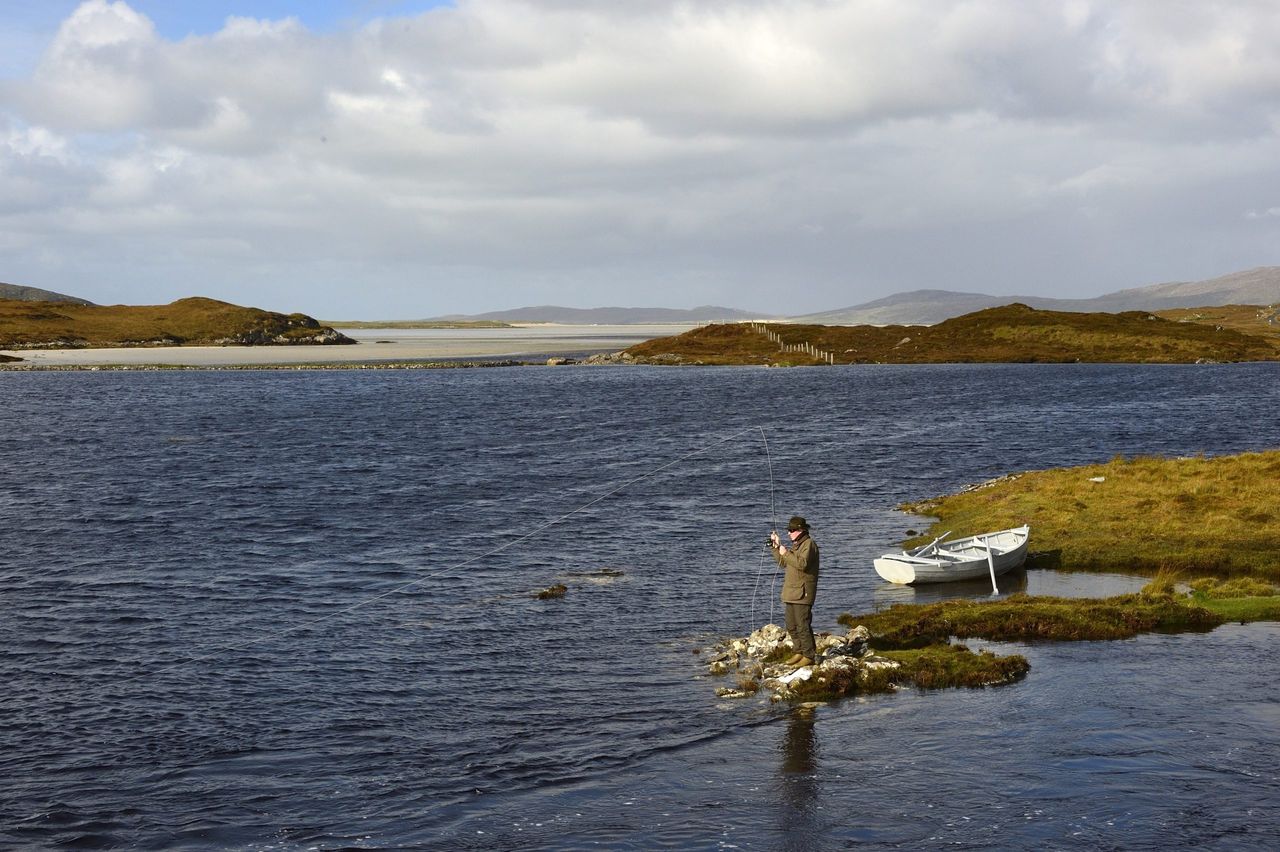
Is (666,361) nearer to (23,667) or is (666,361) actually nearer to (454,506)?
(454,506)

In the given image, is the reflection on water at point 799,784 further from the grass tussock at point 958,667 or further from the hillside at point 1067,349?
the hillside at point 1067,349

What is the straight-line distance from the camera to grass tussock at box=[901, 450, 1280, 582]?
3744cm

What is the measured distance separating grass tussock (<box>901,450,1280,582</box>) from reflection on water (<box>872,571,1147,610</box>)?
4.60 ft

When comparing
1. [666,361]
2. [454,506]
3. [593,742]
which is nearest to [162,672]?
[593,742]

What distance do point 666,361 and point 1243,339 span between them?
325 ft

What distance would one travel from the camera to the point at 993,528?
43.0m

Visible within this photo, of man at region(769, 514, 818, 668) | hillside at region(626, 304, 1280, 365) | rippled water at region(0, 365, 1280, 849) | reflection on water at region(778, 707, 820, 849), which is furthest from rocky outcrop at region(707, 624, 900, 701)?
hillside at region(626, 304, 1280, 365)

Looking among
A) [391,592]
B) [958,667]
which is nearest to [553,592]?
[391,592]

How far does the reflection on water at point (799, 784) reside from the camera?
1842 centimetres

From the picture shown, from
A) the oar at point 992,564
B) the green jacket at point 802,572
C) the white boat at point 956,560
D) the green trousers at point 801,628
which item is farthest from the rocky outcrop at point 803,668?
the oar at point 992,564

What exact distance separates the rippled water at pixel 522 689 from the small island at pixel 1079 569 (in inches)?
39.5

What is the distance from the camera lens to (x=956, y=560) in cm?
3616

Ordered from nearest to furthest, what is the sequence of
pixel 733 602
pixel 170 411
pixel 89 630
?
pixel 89 630, pixel 733 602, pixel 170 411

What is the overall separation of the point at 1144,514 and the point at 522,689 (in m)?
27.5
